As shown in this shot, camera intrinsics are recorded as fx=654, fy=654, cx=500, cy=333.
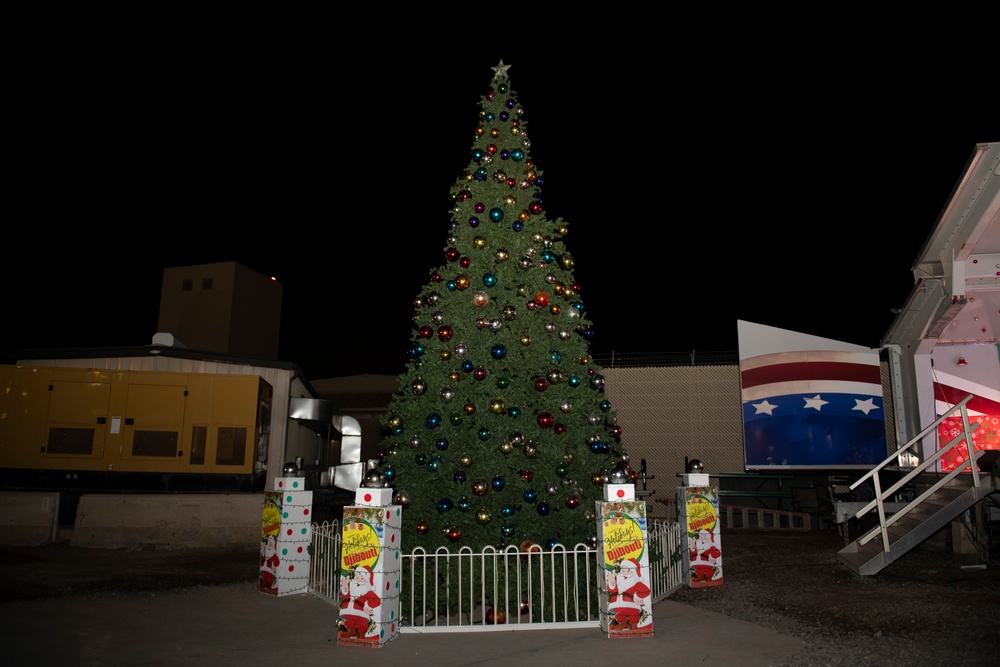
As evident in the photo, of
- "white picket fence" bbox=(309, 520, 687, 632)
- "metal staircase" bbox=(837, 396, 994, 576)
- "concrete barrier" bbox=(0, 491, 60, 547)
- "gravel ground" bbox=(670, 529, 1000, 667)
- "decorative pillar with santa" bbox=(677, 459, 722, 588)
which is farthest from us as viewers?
"concrete barrier" bbox=(0, 491, 60, 547)

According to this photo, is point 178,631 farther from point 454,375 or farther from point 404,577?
point 454,375

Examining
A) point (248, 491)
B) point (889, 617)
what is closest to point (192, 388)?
point (248, 491)

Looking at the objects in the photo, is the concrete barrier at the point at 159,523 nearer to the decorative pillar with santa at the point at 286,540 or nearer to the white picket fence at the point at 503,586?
the decorative pillar with santa at the point at 286,540

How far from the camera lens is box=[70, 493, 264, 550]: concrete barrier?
1170 centimetres

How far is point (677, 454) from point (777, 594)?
7.99 metres

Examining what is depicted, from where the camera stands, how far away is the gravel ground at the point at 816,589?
5.60 metres

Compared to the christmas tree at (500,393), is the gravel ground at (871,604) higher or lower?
lower

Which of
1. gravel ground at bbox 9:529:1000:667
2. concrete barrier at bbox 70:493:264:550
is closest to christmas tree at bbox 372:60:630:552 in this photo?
gravel ground at bbox 9:529:1000:667

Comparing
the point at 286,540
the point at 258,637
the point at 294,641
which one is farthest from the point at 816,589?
the point at 286,540

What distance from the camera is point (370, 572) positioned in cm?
591

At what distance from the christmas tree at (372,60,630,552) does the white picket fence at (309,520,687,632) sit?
0.28m

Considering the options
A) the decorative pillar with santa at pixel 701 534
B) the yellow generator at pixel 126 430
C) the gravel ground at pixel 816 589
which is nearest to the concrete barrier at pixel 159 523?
the gravel ground at pixel 816 589

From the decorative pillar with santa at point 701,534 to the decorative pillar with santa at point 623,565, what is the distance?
7.49ft

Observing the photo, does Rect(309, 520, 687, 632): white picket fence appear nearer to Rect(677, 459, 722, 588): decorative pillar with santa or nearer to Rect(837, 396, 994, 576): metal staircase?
Rect(677, 459, 722, 588): decorative pillar with santa
